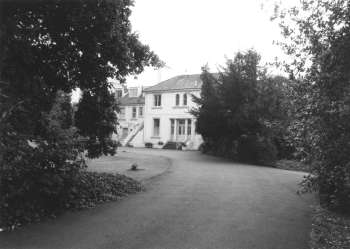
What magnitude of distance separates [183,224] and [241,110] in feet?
68.8

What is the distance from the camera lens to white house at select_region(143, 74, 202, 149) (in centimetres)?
4788

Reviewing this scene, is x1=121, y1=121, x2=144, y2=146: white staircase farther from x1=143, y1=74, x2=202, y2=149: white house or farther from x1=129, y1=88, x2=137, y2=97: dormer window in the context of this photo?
x1=129, y1=88, x2=137, y2=97: dormer window

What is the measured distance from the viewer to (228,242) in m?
7.81

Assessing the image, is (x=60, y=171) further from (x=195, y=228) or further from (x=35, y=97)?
(x=195, y=228)

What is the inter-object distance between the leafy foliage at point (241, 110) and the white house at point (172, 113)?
46.4 ft

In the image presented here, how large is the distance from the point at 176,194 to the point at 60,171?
4514 mm

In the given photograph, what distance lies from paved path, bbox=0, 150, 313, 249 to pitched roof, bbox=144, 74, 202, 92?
3470 centimetres

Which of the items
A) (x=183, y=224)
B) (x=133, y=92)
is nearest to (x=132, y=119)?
(x=133, y=92)

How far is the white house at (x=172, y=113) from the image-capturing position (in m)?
47.9

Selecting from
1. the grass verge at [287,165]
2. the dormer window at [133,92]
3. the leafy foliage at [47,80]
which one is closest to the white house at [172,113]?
the dormer window at [133,92]

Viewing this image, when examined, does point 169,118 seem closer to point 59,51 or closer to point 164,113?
point 164,113

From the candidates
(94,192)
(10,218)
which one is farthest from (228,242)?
(94,192)

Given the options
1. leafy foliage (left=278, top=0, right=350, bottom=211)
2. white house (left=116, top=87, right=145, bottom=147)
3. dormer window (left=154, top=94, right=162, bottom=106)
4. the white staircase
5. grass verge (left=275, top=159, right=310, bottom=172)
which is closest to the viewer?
leafy foliage (left=278, top=0, right=350, bottom=211)

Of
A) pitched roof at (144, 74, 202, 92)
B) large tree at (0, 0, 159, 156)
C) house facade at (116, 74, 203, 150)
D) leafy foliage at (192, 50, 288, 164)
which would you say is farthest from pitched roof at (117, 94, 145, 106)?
large tree at (0, 0, 159, 156)
